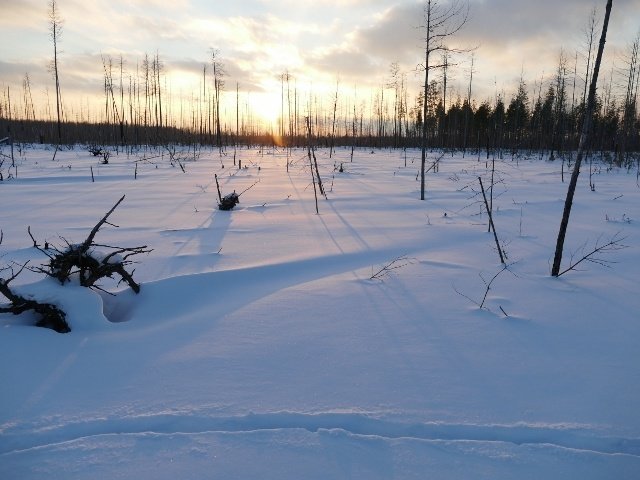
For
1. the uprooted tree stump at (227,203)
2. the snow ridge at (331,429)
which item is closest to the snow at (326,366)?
the snow ridge at (331,429)

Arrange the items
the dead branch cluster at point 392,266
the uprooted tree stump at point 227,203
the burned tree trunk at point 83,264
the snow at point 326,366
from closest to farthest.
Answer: the snow at point 326,366 < the burned tree trunk at point 83,264 < the dead branch cluster at point 392,266 < the uprooted tree stump at point 227,203

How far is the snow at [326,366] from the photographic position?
5.00 feet

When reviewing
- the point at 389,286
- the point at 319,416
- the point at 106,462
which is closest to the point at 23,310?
the point at 106,462

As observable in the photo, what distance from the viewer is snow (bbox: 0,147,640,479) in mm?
1524

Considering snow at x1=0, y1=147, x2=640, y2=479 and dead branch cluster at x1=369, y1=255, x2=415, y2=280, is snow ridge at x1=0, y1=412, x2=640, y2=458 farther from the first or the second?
dead branch cluster at x1=369, y1=255, x2=415, y2=280

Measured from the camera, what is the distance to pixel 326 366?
2125 mm

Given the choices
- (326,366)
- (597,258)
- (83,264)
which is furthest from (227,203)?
(597,258)

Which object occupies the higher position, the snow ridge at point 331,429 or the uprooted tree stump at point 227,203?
the uprooted tree stump at point 227,203

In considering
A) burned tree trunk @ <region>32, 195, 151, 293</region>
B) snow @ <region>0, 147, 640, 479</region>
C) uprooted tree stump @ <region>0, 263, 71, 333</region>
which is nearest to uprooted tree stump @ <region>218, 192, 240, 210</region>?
snow @ <region>0, 147, 640, 479</region>

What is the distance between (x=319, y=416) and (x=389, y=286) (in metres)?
1.71

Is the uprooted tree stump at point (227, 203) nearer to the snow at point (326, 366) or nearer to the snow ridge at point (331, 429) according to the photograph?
the snow at point (326, 366)

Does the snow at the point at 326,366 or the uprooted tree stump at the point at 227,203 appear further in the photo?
the uprooted tree stump at the point at 227,203

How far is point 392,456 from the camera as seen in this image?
4.97ft

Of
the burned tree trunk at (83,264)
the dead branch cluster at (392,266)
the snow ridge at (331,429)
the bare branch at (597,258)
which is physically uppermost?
the burned tree trunk at (83,264)
